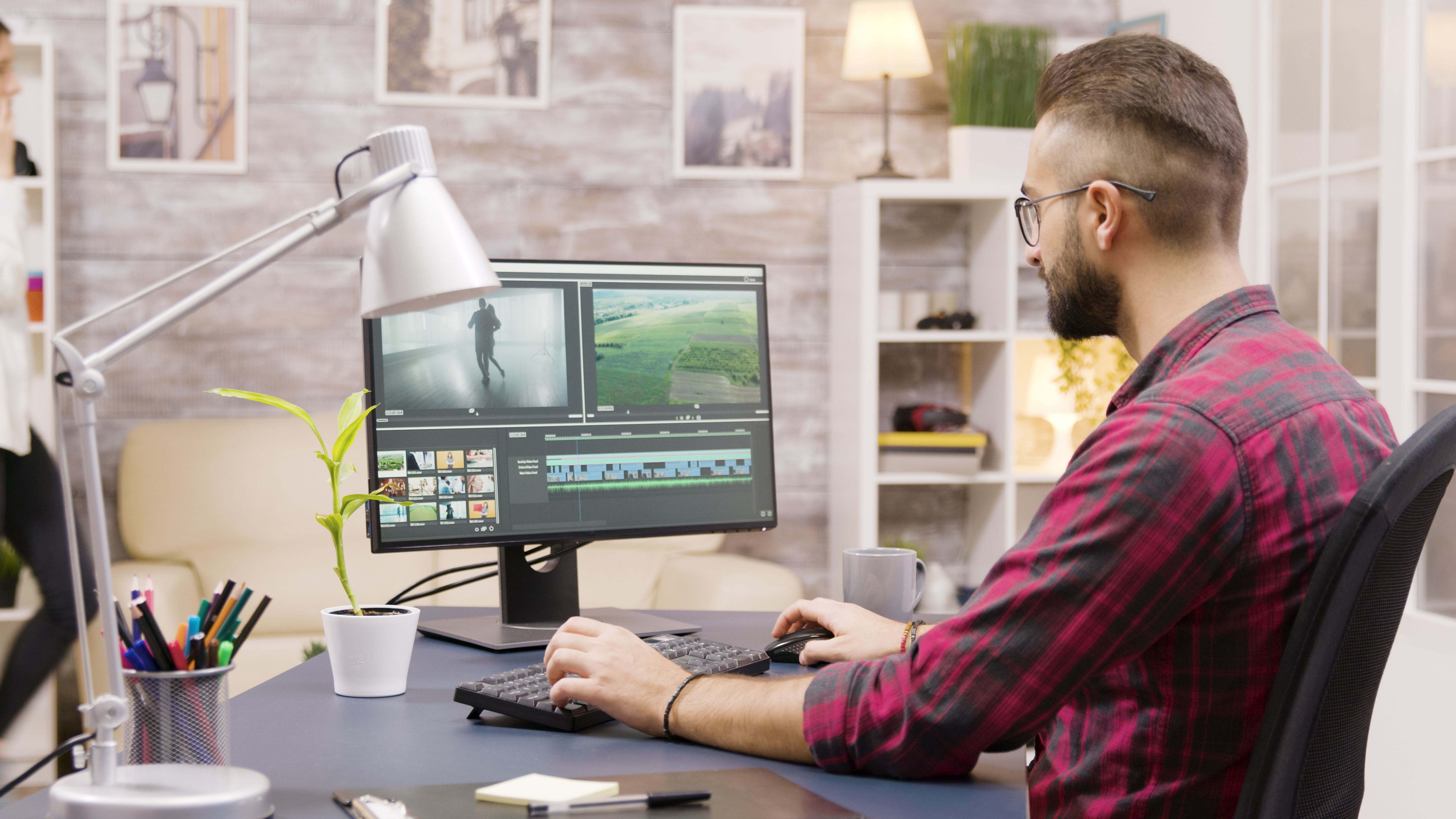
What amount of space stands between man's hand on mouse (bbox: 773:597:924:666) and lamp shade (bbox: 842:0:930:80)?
2351 mm

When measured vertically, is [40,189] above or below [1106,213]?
above

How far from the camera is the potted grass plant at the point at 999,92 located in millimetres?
3465

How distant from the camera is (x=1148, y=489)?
87cm

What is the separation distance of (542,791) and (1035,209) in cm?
74

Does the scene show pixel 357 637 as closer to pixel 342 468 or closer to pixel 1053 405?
pixel 342 468

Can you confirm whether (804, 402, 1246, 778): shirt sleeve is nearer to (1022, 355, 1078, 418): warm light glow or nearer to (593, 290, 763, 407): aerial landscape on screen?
(593, 290, 763, 407): aerial landscape on screen

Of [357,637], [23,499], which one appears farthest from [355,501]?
[23,499]

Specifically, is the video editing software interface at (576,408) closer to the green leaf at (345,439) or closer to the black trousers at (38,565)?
→ the green leaf at (345,439)

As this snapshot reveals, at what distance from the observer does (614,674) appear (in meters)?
1.07

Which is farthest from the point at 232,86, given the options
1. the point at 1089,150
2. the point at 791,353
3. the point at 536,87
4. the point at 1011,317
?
Result: the point at 1089,150

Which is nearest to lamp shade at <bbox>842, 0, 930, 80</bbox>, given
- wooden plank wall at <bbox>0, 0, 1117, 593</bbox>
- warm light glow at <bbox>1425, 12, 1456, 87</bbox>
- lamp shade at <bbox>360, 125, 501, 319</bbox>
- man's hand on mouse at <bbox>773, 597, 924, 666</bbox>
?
wooden plank wall at <bbox>0, 0, 1117, 593</bbox>

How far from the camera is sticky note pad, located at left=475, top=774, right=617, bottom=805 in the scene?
2.78 ft

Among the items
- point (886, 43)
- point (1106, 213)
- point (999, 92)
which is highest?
point (886, 43)

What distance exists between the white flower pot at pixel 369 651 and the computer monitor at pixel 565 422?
20cm
